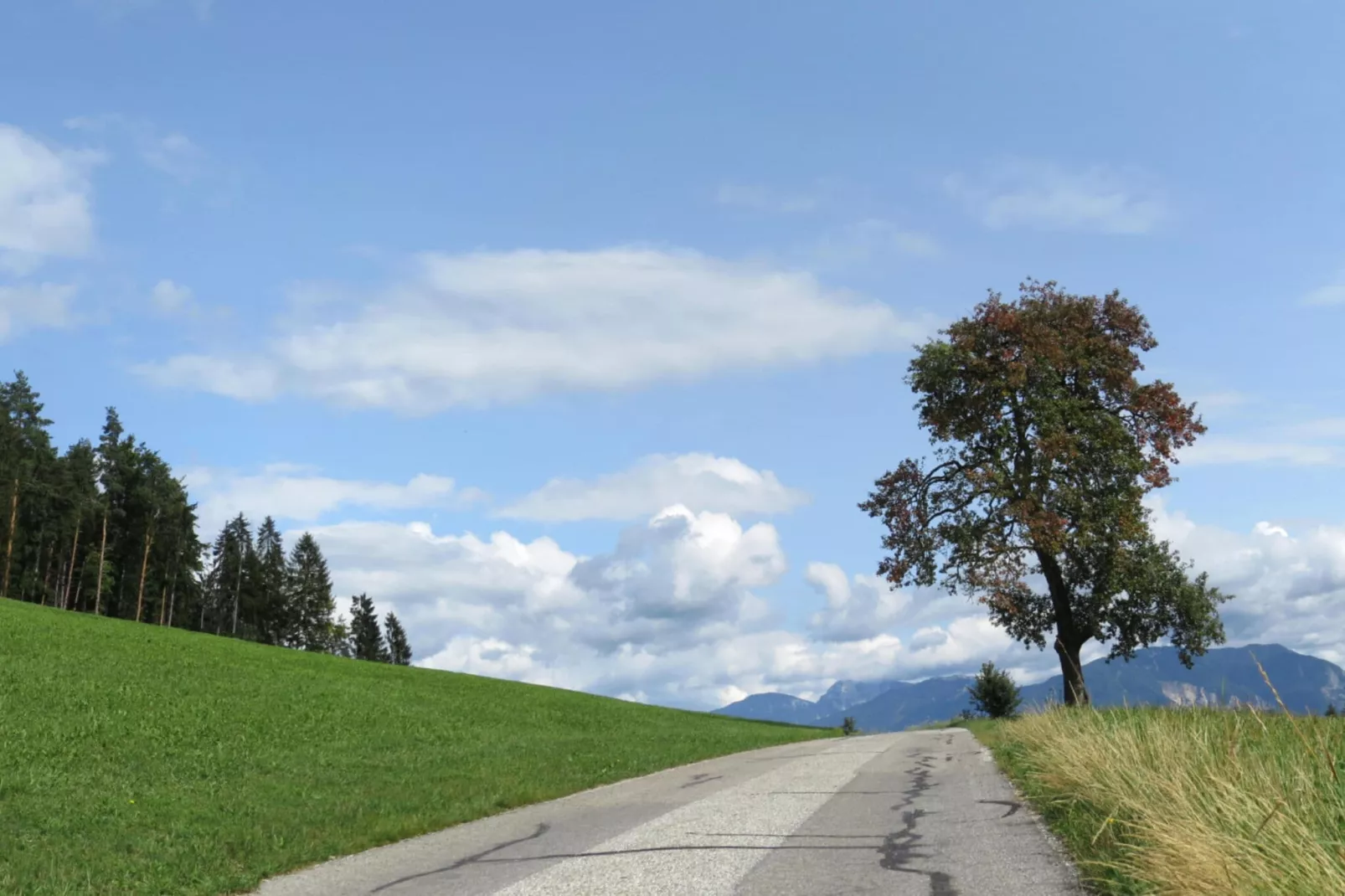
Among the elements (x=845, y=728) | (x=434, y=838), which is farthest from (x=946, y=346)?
(x=434, y=838)

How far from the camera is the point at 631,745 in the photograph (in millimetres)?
25562

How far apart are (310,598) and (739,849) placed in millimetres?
133106

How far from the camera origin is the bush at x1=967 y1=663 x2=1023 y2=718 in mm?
51844

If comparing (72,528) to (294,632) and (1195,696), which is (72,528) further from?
(1195,696)

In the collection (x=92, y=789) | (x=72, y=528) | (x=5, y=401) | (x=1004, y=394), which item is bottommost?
(x=92, y=789)

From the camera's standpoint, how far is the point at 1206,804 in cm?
664

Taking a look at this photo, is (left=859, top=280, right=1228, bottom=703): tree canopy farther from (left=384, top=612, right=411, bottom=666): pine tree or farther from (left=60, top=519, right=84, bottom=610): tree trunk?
(left=384, top=612, right=411, bottom=666): pine tree

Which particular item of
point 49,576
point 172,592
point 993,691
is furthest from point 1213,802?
point 172,592

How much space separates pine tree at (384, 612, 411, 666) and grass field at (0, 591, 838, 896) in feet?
385

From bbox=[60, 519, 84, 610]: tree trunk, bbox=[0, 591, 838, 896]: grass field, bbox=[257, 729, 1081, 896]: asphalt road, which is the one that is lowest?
bbox=[257, 729, 1081, 896]: asphalt road

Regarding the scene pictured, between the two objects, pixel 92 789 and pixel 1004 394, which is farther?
pixel 1004 394

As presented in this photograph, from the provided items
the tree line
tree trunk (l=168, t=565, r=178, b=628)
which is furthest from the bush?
tree trunk (l=168, t=565, r=178, b=628)

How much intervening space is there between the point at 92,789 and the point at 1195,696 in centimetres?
1453

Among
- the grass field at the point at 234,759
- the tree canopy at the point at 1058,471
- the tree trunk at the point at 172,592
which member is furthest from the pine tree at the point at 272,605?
the tree canopy at the point at 1058,471
